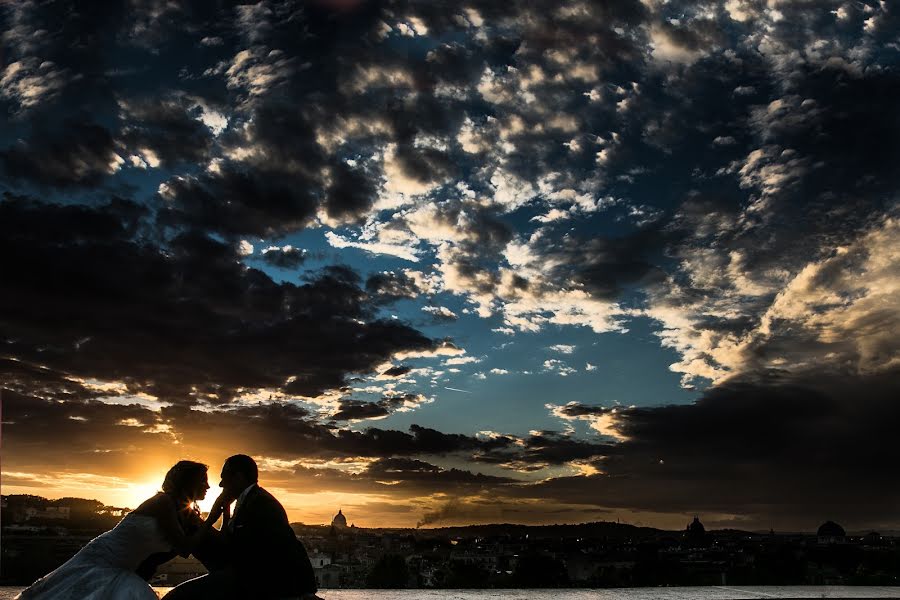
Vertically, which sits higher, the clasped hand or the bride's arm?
the clasped hand

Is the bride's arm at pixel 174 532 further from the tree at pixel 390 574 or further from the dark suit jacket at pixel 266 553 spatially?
the tree at pixel 390 574

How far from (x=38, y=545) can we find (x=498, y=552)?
119180 millimetres

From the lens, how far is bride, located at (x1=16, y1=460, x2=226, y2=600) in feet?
16.8

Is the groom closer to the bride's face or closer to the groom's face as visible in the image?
the groom's face

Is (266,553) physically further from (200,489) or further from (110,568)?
(110,568)

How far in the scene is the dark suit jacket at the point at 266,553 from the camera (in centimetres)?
506

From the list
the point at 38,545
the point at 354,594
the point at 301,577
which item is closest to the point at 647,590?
the point at 354,594

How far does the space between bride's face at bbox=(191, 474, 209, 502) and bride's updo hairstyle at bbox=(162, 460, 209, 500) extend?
2cm

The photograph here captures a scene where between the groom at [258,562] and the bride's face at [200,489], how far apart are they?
0.45m

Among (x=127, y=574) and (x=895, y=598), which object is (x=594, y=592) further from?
(x=127, y=574)

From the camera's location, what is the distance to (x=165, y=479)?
5.59m

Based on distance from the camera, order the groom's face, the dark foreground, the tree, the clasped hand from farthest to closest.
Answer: the tree < the dark foreground < the clasped hand < the groom's face

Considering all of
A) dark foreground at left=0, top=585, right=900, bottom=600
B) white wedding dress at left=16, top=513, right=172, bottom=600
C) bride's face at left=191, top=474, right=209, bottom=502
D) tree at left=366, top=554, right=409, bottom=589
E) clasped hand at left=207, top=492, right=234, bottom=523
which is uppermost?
bride's face at left=191, top=474, right=209, bottom=502

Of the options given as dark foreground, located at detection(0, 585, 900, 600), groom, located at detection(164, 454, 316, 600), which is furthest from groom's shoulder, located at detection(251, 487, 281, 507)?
dark foreground, located at detection(0, 585, 900, 600)
